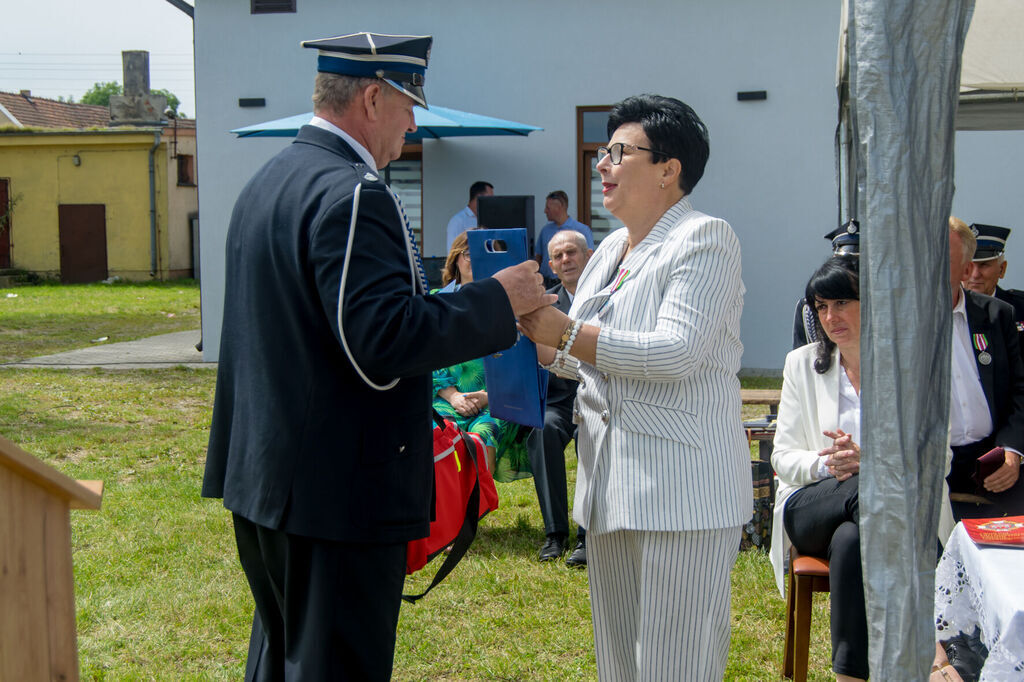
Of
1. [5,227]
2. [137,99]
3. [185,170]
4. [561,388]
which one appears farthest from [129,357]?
[137,99]

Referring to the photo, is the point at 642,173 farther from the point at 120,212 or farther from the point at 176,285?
the point at 120,212

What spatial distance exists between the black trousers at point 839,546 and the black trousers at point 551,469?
1.85 m

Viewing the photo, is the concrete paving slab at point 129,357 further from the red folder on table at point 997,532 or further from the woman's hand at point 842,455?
the red folder on table at point 997,532

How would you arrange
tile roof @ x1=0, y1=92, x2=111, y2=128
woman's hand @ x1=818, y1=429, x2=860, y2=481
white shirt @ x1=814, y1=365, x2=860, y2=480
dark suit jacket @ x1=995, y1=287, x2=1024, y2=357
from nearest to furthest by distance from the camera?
woman's hand @ x1=818, y1=429, x2=860, y2=481 → white shirt @ x1=814, y1=365, x2=860, y2=480 → dark suit jacket @ x1=995, y1=287, x2=1024, y2=357 → tile roof @ x1=0, y1=92, x2=111, y2=128

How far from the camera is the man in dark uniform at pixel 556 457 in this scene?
504cm

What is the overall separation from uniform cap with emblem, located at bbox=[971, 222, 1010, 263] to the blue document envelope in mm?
3470

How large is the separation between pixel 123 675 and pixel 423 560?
5.98ft

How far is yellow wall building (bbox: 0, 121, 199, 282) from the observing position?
98.8 feet

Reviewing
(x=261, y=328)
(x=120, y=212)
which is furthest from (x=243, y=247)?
(x=120, y=212)

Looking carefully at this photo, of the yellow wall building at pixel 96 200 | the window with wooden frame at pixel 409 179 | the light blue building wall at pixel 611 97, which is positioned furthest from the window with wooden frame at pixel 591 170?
the yellow wall building at pixel 96 200

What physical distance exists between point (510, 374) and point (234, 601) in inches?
94.6

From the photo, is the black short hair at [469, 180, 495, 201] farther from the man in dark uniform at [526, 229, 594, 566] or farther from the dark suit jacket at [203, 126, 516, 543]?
the dark suit jacket at [203, 126, 516, 543]

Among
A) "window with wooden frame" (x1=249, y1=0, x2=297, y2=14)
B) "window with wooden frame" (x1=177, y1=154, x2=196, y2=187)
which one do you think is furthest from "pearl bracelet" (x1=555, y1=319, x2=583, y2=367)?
"window with wooden frame" (x1=177, y1=154, x2=196, y2=187)

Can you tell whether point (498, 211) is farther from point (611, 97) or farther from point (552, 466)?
point (611, 97)
